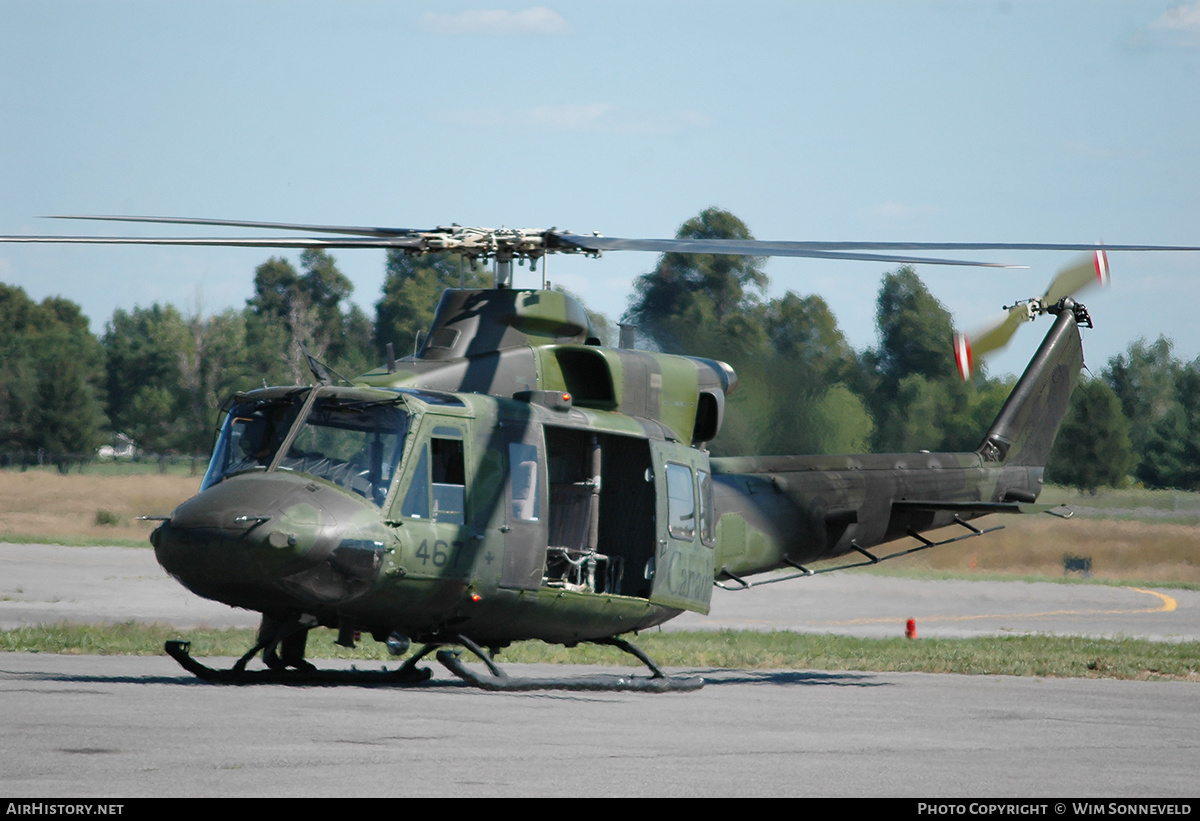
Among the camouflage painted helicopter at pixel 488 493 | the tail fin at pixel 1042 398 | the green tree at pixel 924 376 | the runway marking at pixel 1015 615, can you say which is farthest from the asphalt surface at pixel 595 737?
the green tree at pixel 924 376

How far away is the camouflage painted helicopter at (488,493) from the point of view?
1117 cm

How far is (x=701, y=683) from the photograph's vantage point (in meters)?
13.8

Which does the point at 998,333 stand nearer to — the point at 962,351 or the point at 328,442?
the point at 962,351

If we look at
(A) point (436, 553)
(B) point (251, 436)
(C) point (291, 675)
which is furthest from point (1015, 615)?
(B) point (251, 436)

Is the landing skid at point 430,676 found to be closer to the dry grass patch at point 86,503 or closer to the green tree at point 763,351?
the green tree at point 763,351

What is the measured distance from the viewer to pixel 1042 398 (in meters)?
19.1

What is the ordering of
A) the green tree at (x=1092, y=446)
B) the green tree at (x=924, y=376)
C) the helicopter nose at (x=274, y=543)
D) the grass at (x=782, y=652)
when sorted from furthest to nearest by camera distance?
the green tree at (x=1092, y=446), the green tree at (x=924, y=376), the grass at (x=782, y=652), the helicopter nose at (x=274, y=543)

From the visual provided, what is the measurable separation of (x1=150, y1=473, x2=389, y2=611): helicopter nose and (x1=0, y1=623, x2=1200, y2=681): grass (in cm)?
582

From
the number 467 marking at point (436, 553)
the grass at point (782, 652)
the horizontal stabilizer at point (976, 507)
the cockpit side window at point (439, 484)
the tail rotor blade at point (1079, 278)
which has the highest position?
the tail rotor blade at point (1079, 278)

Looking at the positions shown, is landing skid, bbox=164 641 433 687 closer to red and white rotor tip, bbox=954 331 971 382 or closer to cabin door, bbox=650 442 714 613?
cabin door, bbox=650 442 714 613

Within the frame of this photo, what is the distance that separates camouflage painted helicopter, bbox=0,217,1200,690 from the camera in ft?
36.7

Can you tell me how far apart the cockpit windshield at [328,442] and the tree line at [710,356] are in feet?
2.67

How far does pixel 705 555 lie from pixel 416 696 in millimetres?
3594
